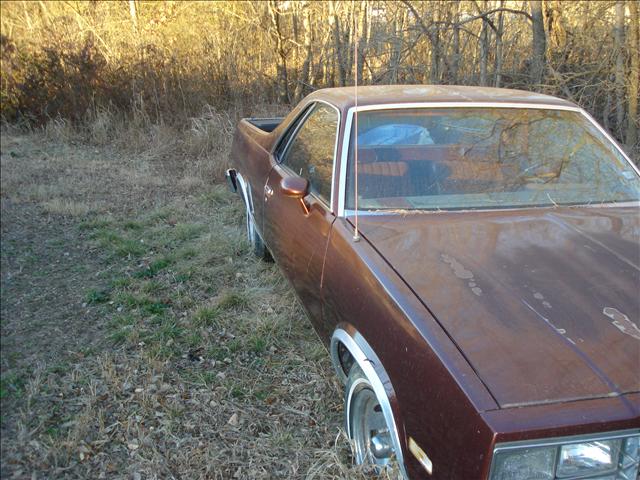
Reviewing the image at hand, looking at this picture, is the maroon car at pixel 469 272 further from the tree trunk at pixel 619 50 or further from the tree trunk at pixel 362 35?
the tree trunk at pixel 362 35

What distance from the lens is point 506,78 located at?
7.45 m

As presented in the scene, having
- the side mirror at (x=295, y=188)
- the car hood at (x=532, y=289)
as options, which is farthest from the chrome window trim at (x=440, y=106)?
the car hood at (x=532, y=289)

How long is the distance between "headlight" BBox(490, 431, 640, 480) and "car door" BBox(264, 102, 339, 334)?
4.17 ft

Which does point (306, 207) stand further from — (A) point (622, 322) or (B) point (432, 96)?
(A) point (622, 322)

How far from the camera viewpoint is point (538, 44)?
6.71 metres

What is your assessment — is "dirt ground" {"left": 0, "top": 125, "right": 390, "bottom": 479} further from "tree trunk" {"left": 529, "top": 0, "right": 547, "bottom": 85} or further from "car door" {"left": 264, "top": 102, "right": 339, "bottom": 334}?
"tree trunk" {"left": 529, "top": 0, "right": 547, "bottom": 85}

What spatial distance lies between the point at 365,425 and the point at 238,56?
8035mm

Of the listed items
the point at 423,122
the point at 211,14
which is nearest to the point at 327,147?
the point at 423,122

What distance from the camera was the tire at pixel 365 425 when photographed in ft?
6.84

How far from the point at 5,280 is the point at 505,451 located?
3.90m

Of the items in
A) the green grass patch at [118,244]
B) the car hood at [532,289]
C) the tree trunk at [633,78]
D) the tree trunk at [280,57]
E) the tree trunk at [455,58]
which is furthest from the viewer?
the tree trunk at [280,57]

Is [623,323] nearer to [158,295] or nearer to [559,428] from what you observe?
[559,428]

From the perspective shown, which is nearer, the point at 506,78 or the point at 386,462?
the point at 386,462

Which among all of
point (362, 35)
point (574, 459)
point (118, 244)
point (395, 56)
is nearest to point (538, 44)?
point (395, 56)
